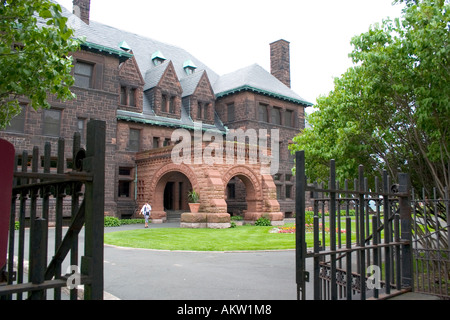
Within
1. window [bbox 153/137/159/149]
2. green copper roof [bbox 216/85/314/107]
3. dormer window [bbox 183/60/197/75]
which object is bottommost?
window [bbox 153/137/159/149]

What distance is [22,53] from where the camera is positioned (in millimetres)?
8086

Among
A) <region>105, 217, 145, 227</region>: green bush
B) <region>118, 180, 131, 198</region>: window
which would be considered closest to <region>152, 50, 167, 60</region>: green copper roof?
<region>118, 180, 131, 198</region>: window

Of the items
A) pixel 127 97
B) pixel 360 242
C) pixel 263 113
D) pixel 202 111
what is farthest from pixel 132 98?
pixel 360 242

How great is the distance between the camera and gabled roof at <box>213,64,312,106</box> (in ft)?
119

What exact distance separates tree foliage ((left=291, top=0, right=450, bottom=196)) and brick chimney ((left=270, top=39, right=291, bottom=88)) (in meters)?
30.8

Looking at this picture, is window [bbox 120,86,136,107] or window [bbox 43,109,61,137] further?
window [bbox 120,86,136,107]

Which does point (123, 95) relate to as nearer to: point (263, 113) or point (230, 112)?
point (230, 112)

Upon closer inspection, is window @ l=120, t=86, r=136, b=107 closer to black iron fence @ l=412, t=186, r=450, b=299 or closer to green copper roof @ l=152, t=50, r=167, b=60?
green copper roof @ l=152, t=50, r=167, b=60

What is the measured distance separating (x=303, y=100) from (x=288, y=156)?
591 centimetres

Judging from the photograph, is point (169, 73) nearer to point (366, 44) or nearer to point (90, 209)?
point (366, 44)

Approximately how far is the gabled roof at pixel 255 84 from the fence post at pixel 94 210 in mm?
33761

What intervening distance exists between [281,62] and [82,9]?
826 inches
